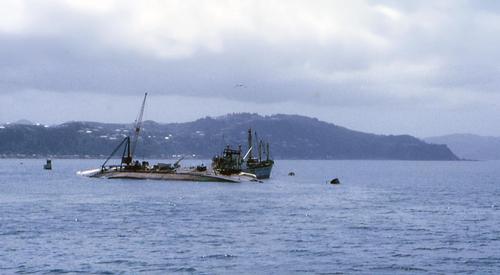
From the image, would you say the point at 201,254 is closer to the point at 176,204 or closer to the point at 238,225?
the point at 238,225

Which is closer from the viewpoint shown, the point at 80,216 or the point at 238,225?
the point at 238,225

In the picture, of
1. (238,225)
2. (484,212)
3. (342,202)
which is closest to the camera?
(238,225)

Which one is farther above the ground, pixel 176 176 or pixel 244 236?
pixel 176 176

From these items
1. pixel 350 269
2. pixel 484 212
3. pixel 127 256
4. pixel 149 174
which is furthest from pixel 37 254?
pixel 149 174

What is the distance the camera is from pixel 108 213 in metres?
96.9

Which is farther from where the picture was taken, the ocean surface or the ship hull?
the ship hull

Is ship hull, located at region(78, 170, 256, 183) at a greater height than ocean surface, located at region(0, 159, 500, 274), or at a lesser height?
greater

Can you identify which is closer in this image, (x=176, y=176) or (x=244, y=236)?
(x=244, y=236)

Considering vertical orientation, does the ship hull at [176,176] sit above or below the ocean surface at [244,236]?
above

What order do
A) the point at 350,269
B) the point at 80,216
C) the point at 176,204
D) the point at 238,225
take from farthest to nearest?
the point at 176,204 → the point at 80,216 → the point at 238,225 → the point at 350,269

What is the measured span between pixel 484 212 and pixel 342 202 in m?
26.4

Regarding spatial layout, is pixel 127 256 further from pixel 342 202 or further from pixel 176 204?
pixel 342 202

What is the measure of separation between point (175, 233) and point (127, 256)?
51.9 ft

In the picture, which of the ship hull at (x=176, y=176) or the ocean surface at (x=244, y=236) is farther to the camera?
A: the ship hull at (x=176, y=176)
